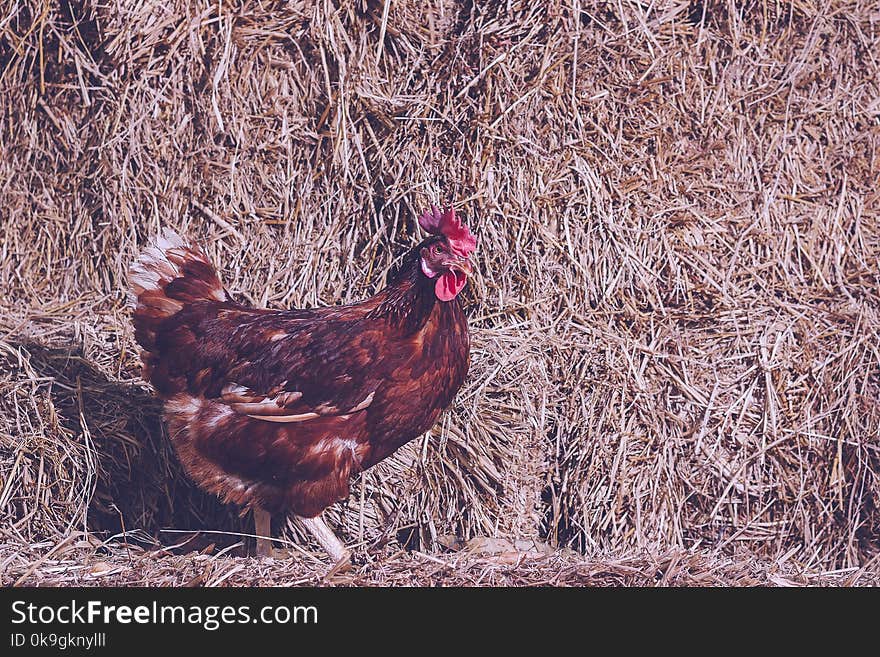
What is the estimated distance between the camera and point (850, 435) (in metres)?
3.53

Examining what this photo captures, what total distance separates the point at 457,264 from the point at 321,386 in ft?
1.90

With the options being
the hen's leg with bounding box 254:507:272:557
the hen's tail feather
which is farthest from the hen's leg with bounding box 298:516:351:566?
the hen's tail feather

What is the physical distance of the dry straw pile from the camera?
352cm

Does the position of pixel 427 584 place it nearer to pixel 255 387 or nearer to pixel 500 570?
pixel 500 570

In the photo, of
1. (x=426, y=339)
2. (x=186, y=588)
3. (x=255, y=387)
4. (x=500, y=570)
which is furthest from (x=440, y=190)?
(x=186, y=588)

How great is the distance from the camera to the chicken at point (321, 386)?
10.0ft

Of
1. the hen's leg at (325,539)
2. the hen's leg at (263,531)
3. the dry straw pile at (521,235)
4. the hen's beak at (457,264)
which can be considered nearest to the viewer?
the hen's beak at (457,264)

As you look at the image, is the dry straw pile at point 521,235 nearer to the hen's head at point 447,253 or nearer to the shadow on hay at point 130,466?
the shadow on hay at point 130,466

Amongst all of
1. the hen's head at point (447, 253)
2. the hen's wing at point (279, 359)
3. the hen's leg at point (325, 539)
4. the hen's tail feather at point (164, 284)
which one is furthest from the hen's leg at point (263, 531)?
the hen's head at point (447, 253)

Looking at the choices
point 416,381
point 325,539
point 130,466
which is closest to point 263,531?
point 325,539

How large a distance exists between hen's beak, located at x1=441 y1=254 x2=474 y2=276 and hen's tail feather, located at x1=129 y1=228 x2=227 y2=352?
89 centimetres

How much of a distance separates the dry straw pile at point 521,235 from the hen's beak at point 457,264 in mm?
608

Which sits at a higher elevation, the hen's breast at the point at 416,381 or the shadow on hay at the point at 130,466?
the hen's breast at the point at 416,381

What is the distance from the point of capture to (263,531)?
3.38 metres
